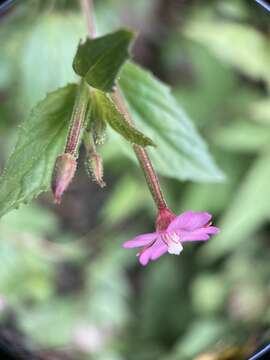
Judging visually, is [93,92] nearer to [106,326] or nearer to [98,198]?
[106,326]

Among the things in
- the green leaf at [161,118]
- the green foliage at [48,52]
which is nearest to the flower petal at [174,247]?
the green leaf at [161,118]

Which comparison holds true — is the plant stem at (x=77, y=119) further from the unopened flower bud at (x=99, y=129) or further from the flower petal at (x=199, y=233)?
the flower petal at (x=199, y=233)

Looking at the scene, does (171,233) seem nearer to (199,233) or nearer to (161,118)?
(199,233)

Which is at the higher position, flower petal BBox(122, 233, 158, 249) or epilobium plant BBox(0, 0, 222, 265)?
epilobium plant BBox(0, 0, 222, 265)

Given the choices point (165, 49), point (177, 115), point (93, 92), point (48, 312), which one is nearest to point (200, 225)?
point (93, 92)

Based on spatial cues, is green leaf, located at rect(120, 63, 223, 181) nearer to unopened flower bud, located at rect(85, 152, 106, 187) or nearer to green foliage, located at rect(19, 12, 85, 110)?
unopened flower bud, located at rect(85, 152, 106, 187)

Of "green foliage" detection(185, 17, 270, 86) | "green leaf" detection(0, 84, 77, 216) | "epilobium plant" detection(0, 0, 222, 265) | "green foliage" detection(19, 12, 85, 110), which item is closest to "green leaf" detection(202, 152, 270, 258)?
"green foliage" detection(185, 17, 270, 86)

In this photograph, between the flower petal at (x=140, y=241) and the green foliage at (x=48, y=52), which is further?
the green foliage at (x=48, y=52)
